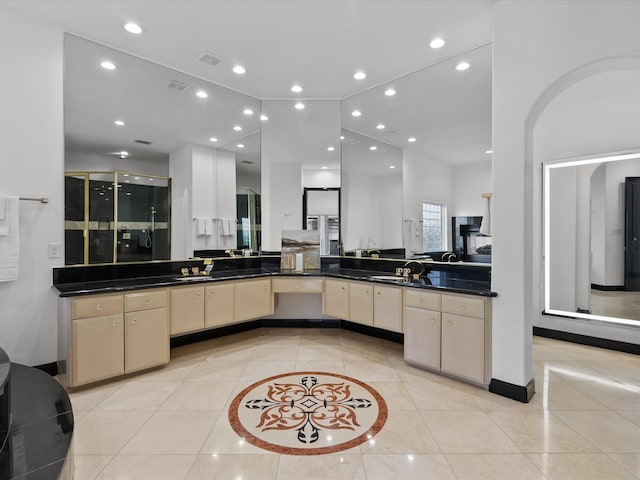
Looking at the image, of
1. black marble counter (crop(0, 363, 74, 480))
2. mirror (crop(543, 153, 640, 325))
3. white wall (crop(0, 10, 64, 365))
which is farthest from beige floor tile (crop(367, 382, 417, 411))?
white wall (crop(0, 10, 64, 365))

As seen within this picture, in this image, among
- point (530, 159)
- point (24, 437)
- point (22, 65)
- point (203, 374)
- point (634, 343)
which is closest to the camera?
point (24, 437)

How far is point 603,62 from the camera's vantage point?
7.23 ft

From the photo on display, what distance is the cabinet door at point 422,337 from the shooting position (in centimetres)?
301

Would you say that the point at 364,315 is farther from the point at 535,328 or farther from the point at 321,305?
the point at 535,328

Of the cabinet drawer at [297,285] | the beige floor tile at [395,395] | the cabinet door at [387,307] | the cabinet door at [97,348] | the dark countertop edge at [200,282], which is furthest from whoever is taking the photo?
the cabinet drawer at [297,285]

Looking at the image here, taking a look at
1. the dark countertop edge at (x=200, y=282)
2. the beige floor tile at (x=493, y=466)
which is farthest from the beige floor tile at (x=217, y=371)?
the beige floor tile at (x=493, y=466)

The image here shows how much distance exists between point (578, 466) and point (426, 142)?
10.6ft

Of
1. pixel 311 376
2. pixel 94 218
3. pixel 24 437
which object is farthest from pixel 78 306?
pixel 311 376

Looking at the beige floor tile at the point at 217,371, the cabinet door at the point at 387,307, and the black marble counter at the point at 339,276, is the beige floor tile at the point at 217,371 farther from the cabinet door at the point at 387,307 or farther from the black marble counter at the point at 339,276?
the cabinet door at the point at 387,307

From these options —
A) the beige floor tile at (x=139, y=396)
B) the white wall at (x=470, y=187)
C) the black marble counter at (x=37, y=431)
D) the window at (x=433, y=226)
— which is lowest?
the beige floor tile at (x=139, y=396)

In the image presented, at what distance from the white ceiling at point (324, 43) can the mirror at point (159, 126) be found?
114 millimetres

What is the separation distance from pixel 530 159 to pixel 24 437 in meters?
3.48

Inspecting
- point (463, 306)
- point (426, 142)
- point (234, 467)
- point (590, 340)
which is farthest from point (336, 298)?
point (590, 340)

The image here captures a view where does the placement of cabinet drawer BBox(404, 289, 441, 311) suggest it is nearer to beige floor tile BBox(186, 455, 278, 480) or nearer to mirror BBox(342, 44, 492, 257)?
mirror BBox(342, 44, 492, 257)
